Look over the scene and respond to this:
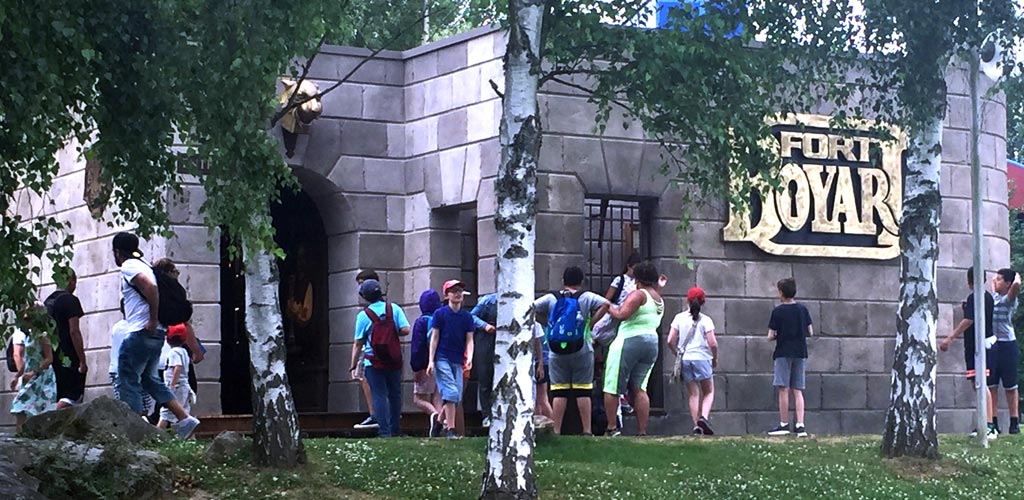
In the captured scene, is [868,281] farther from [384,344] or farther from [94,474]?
[94,474]

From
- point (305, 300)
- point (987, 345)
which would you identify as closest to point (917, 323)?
point (987, 345)

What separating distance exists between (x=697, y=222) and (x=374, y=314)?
550cm

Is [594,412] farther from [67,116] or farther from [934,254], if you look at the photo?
[67,116]

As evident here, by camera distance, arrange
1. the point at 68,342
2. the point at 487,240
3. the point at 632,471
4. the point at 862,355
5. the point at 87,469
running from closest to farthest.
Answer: the point at 87,469, the point at 632,471, the point at 68,342, the point at 487,240, the point at 862,355

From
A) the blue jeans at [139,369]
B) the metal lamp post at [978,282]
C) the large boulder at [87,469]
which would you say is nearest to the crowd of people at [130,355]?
the blue jeans at [139,369]

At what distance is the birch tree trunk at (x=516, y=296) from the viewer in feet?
39.0

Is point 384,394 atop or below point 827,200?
below

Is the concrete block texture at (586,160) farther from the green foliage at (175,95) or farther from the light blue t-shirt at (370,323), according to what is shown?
the green foliage at (175,95)

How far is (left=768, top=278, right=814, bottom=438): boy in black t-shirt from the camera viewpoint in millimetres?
17344

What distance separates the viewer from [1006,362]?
58.0ft

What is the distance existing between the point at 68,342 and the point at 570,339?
4741mm

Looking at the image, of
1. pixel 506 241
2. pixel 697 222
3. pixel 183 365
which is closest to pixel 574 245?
pixel 697 222

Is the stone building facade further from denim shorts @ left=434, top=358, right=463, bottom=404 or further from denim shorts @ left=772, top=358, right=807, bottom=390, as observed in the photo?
denim shorts @ left=434, top=358, right=463, bottom=404

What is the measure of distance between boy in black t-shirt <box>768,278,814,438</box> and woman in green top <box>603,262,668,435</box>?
74.5 inches
